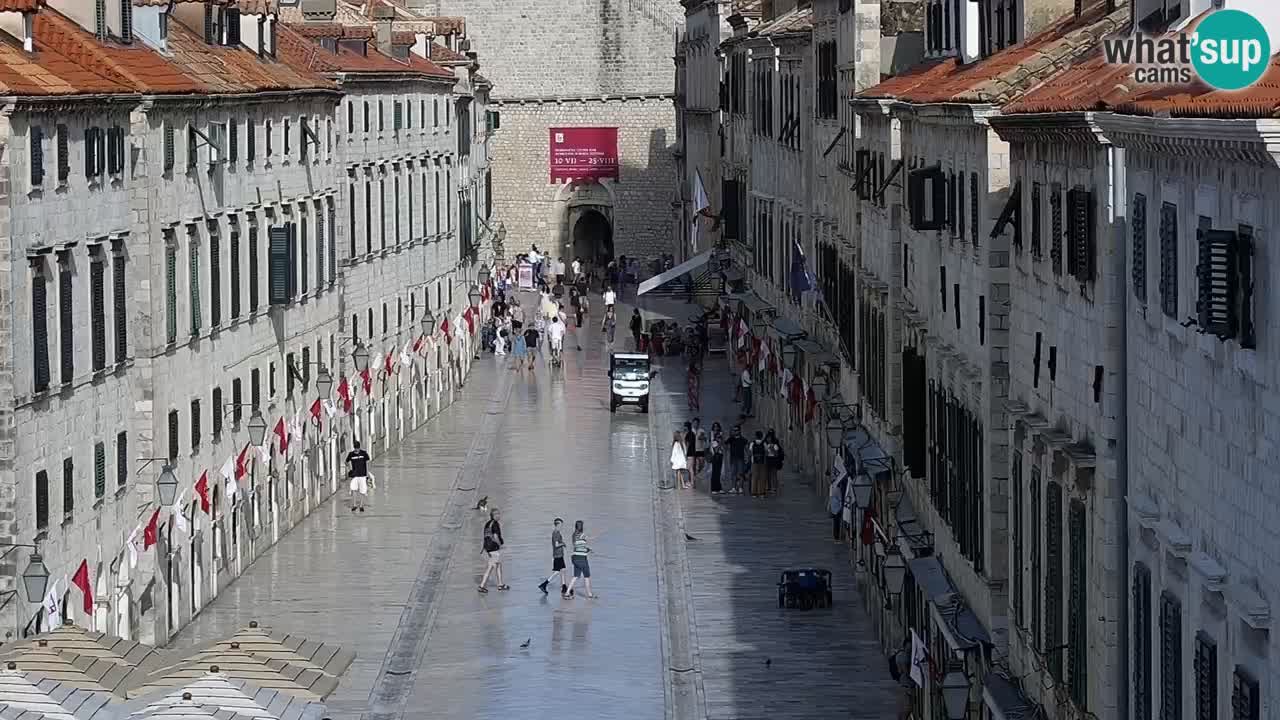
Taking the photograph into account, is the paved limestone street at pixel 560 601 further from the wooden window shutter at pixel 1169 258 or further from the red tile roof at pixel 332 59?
the wooden window shutter at pixel 1169 258

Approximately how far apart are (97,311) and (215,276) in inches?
364

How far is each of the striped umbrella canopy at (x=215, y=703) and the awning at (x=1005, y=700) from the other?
6.84 meters

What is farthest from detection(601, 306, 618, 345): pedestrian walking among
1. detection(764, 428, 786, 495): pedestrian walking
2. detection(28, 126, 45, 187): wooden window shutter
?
detection(28, 126, 45, 187): wooden window shutter

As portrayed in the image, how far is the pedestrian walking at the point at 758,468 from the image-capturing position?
193ft

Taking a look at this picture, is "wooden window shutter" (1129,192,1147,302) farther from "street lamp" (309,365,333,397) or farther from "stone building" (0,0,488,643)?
"street lamp" (309,365,333,397)

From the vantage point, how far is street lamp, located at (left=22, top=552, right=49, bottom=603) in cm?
3412

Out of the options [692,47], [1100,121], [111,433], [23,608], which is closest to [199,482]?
[111,433]

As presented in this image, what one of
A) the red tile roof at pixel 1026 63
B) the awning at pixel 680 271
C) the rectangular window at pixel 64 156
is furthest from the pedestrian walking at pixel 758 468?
the awning at pixel 680 271

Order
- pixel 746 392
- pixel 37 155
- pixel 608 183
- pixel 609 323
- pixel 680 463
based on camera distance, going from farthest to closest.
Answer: pixel 608 183 < pixel 609 323 < pixel 746 392 < pixel 680 463 < pixel 37 155

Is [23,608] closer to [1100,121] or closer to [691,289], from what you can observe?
[1100,121]

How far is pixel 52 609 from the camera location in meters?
36.8

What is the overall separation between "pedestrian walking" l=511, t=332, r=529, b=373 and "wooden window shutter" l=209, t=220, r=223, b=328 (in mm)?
37570

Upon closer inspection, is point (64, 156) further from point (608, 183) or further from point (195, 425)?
point (608, 183)

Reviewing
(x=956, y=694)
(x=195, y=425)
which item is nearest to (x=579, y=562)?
(x=195, y=425)
